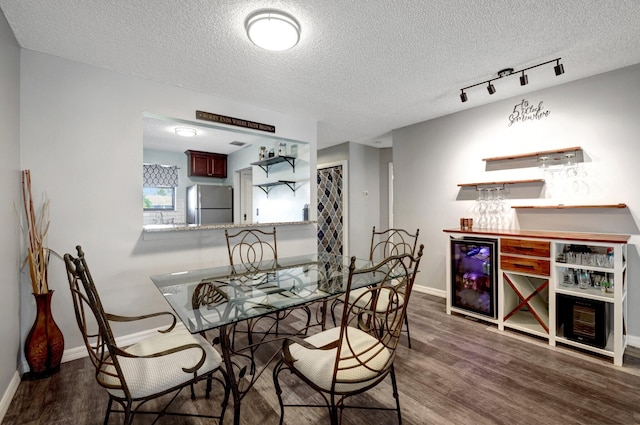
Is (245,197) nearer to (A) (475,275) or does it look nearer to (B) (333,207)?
(B) (333,207)

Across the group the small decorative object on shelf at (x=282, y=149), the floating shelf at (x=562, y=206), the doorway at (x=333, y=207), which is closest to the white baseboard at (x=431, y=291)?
the floating shelf at (x=562, y=206)

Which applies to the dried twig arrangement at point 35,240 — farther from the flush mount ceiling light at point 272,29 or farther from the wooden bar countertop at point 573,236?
the wooden bar countertop at point 573,236

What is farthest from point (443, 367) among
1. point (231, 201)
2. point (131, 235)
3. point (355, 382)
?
point (231, 201)

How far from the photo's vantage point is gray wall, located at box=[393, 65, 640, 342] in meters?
2.42

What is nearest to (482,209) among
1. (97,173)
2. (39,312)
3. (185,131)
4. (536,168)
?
(536,168)

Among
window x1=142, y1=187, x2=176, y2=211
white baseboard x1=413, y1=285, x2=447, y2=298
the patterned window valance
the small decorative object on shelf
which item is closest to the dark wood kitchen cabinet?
the patterned window valance

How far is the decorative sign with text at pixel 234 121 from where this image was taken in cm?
284

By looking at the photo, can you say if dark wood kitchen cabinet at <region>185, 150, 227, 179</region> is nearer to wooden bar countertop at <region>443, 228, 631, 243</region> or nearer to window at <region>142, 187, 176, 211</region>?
window at <region>142, 187, 176, 211</region>

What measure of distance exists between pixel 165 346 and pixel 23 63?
2336 millimetres

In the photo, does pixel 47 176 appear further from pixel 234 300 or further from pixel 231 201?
pixel 231 201

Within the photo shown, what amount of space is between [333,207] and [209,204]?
2399 millimetres

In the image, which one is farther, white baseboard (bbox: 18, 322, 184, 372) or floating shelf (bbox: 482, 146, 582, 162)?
floating shelf (bbox: 482, 146, 582, 162)

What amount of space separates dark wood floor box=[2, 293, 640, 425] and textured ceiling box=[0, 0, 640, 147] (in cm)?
240

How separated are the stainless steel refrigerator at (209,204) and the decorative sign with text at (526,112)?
187 inches
